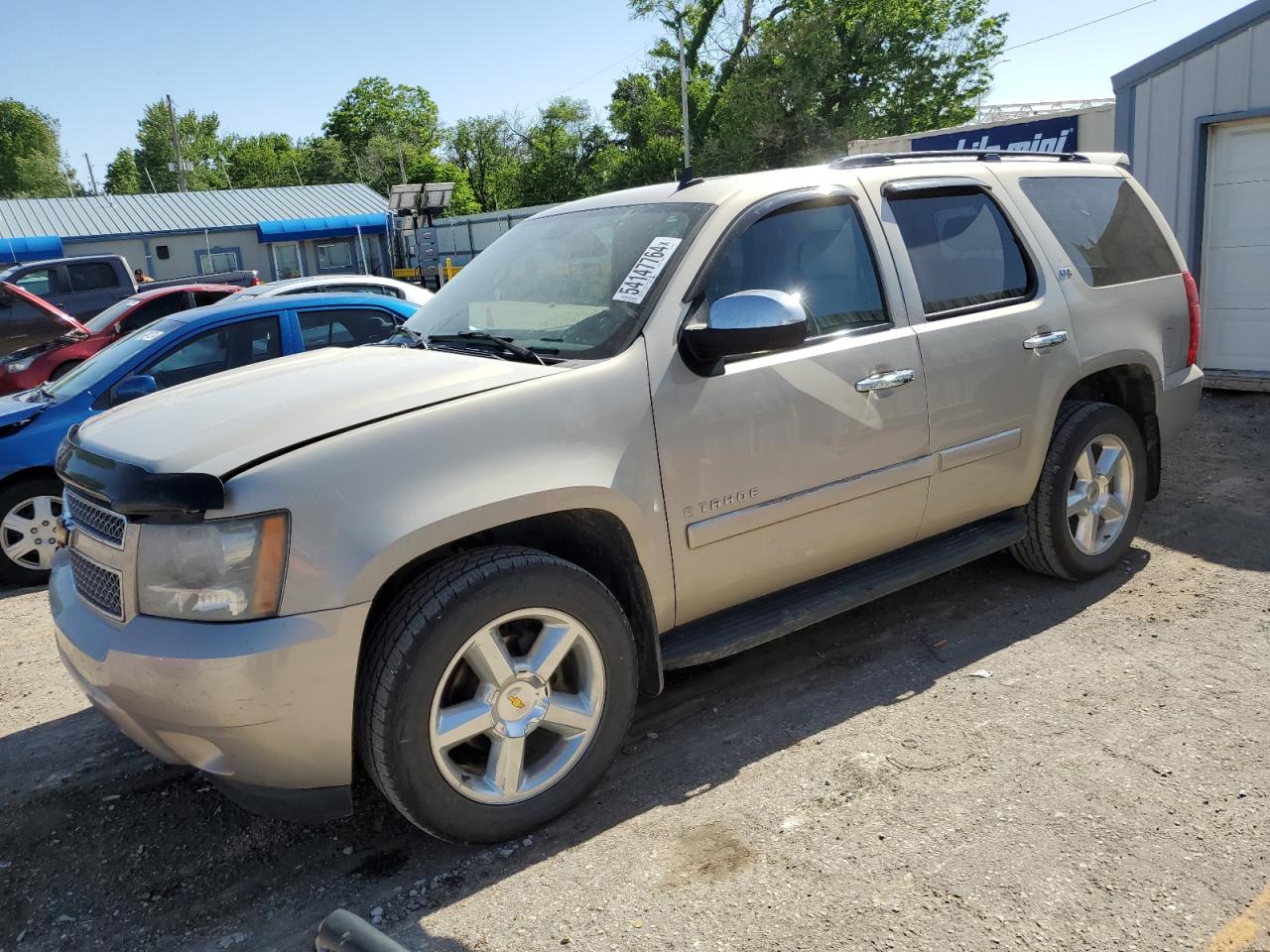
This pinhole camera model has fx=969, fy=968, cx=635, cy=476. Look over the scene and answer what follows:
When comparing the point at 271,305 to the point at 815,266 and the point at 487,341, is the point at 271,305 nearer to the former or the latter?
the point at 487,341

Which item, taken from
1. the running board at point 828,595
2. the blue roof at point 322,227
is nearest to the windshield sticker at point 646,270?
the running board at point 828,595

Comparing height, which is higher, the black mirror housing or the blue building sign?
the blue building sign

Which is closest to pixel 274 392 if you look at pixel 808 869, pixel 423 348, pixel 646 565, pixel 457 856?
pixel 423 348

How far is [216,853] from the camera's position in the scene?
297cm

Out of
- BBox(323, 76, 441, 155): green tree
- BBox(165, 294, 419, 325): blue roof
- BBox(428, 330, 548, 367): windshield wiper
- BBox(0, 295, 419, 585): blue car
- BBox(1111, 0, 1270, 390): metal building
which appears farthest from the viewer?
BBox(323, 76, 441, 155): green tree

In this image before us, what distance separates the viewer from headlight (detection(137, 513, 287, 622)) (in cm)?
246

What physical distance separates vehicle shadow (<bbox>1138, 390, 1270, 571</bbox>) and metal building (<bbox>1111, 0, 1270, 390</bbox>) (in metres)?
0.92

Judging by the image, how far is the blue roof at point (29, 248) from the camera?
35.4 m

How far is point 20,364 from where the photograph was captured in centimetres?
943

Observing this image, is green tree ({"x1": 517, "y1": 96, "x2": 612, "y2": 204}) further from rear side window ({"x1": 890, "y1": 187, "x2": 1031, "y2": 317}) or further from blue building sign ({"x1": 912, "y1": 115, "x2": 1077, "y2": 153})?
rear side window ({"x1": 890, "y1": 187, "x2": 1031, "y2": 317})

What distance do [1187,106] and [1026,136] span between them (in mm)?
4388

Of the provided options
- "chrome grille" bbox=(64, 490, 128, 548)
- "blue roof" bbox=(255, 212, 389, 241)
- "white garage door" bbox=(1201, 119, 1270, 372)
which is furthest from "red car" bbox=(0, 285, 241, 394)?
"blue roof" bbox=(255, 212, 389, 241)

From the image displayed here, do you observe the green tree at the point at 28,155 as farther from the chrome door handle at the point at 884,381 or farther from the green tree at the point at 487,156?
the chrome door handle at the point at 884,381

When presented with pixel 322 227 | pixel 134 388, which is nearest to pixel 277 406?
pixel 134 388
